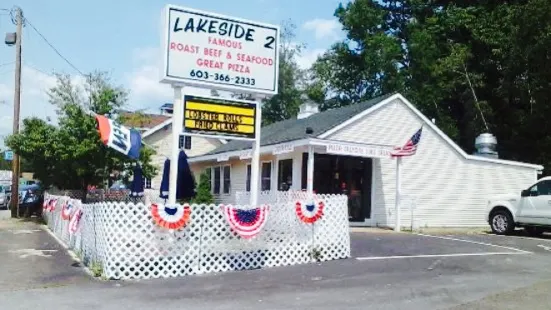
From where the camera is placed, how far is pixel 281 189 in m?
20.8

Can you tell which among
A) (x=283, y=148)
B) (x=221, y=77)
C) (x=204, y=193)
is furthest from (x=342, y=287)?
(x=204, y=193)

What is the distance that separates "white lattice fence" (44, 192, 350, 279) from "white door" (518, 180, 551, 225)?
26.8 ft

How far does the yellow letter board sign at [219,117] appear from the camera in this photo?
10.9 meters

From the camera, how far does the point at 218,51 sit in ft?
37.2

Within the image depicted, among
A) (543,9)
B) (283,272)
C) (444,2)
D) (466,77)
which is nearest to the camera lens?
(283,272)

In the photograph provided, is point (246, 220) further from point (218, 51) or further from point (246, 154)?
point (246, 154)

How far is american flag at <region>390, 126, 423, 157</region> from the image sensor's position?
18406 mm

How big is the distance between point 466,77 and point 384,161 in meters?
17.3

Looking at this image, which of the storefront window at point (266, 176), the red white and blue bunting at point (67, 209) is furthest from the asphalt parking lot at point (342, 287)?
the storefront window at point (266, 176)

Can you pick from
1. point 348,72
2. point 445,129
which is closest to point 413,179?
point 445,129

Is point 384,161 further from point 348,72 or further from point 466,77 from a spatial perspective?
point 348,72

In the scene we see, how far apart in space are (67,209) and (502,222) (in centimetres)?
1321

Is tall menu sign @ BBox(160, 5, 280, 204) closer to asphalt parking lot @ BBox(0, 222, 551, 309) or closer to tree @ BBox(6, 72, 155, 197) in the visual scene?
asphalt parking lot @ BBox(0, 222, 551, 309)

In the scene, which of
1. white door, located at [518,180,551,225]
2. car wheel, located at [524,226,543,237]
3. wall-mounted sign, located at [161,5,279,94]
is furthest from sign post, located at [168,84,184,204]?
car wheel, located at [524,226,543,237]
